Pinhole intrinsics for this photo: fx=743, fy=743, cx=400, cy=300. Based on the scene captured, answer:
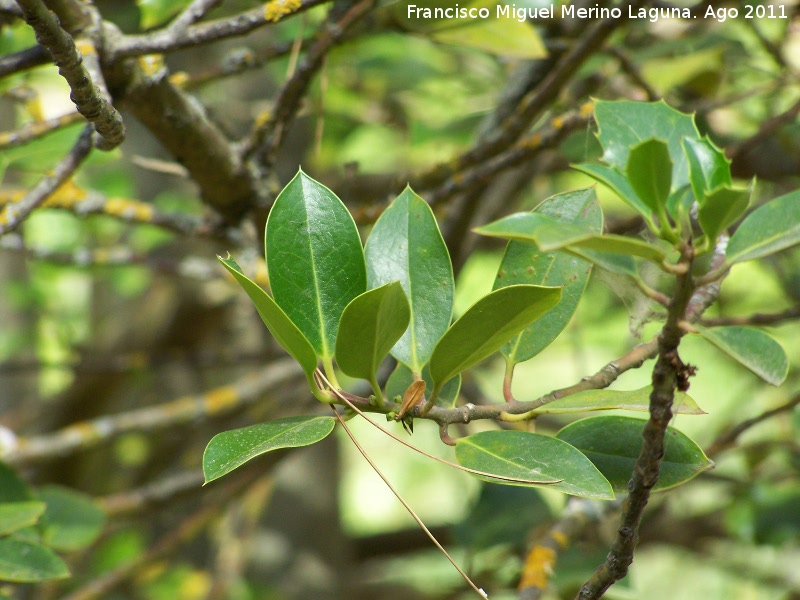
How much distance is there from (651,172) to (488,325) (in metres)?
0.12

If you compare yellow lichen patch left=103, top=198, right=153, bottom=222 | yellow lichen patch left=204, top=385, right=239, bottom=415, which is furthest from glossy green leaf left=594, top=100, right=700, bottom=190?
yellow lichen patch left=204, top=385, right=239, bottom=415

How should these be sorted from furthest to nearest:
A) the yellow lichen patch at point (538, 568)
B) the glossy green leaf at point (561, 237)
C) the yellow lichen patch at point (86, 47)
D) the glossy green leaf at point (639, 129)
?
1. the yellow lichen patch at point (538, 568)
2. the yellow lichen patch at point (86, 47)
3. the glossy green leaf at point (639, 129)
4. the glossy green leaf at point (561, 237)

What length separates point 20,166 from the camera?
886 mm

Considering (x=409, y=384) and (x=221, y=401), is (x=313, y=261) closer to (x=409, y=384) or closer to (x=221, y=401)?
(x=409, y=384)

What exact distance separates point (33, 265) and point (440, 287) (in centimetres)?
157

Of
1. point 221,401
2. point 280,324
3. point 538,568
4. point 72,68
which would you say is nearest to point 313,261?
point 280,324

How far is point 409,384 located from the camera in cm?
54

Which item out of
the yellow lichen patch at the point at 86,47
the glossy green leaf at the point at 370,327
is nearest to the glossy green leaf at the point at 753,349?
the glossy green leaf at the point at 370,327

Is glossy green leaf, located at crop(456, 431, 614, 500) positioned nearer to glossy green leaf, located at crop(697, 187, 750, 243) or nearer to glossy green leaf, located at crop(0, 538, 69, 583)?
glossy green leaf, located at crop(697, 187, 750, 243)

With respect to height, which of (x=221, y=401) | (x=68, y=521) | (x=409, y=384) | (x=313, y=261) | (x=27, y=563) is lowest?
(x=221, y=401)

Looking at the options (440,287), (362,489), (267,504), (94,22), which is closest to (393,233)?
(440,287)

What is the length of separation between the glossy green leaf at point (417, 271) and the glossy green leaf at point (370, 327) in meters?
0.05

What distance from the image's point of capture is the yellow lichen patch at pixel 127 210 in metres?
0.90

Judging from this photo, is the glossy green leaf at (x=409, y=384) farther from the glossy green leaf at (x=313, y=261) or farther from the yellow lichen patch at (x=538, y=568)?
the yellow lichen patch at (x=538, y=568)
